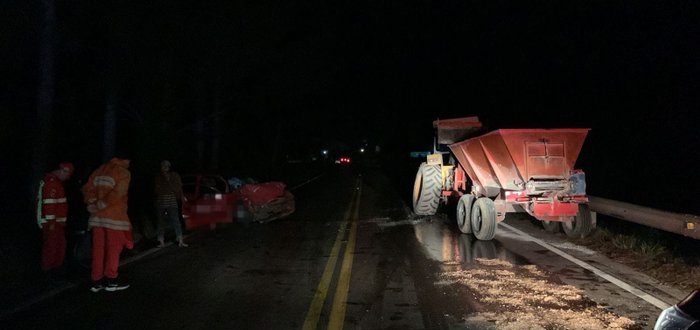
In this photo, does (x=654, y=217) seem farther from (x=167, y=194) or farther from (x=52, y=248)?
(x=52, y=248)

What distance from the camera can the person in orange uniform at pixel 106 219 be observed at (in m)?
7.52

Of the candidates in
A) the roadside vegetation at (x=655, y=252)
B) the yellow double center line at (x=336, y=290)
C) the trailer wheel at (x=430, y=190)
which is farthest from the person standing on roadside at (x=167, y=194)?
the roadside vegetation at (x=655, y=252)

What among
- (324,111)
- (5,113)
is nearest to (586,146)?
(5,113)

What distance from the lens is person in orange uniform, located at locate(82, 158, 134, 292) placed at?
7.52 meters

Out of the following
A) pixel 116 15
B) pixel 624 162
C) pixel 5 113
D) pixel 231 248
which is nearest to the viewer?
pixel 231 248

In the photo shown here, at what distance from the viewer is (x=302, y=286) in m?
7.78

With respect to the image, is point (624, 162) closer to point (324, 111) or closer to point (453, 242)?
point (453, 242)

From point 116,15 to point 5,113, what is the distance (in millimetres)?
4540

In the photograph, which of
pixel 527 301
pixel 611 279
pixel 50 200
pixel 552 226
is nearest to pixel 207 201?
pixel 50 200

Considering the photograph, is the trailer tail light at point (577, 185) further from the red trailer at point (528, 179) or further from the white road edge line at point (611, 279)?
the white road edge line at point (611, 279)

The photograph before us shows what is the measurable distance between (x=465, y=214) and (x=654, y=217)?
4121 mm

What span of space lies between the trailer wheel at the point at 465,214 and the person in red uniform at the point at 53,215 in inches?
314

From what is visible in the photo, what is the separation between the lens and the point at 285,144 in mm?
61219

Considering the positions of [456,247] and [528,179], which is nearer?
[456,247]
